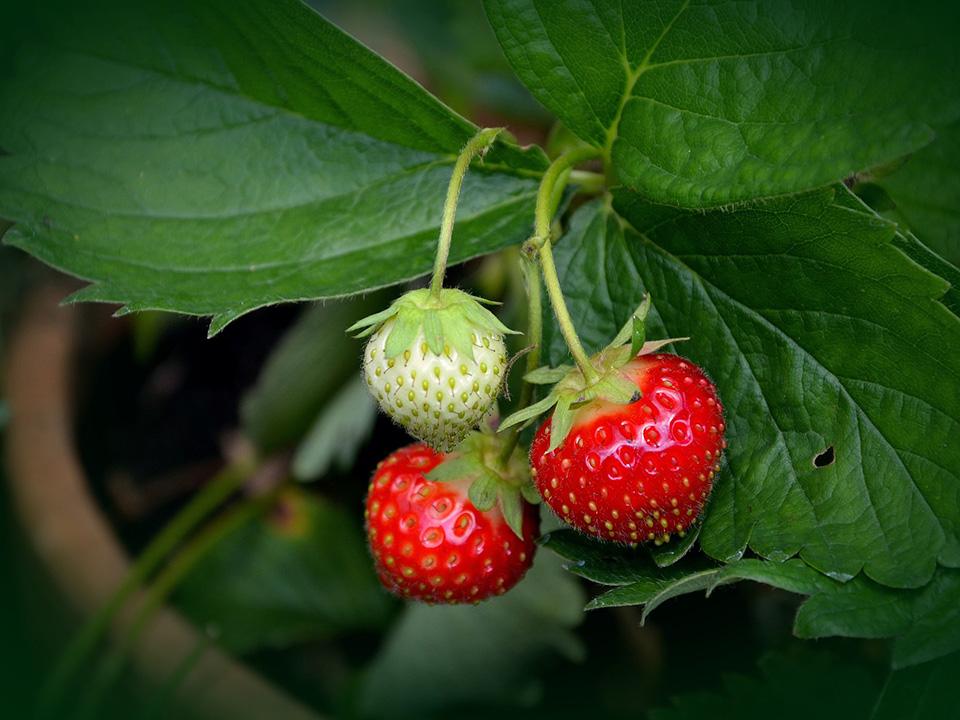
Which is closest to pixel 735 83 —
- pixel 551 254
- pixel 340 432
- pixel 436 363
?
pixel 551 254

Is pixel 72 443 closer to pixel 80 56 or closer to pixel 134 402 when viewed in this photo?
pixel 134 402

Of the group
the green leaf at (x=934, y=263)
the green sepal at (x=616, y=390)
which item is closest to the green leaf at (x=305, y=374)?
the green sepal at (x=616, y=390)

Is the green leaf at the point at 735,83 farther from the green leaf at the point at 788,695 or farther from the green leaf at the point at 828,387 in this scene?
the green leaf at the point at 788,695

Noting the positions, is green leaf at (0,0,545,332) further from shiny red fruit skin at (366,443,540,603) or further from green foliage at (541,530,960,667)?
green foliage at (541,530,960,667)

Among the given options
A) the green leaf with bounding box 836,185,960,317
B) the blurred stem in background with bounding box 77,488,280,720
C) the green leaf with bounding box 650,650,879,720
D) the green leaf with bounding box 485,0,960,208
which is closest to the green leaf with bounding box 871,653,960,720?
the green leaf with bounding box 650,650,879,720

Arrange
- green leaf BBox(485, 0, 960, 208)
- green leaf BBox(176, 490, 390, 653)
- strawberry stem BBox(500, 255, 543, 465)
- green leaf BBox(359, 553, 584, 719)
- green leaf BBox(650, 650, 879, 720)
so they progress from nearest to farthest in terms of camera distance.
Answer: green leaf BBox(485, 0, 960, 208) < strawberry stem BBox(500, 255, 543, 465) < green leaf BBox(650, 650, 879, 720) < green leaf BBox(359, 553, 584, 719) < green leaf BBox(176, 490, 390, 653)

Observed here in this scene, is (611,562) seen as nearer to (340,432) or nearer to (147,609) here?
(340,432)
